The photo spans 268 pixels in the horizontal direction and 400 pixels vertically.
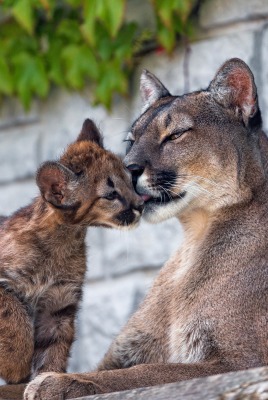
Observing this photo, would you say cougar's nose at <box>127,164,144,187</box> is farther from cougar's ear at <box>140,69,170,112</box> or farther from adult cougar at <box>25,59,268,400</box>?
cougar's ear at <box>140,69,170,112</box>

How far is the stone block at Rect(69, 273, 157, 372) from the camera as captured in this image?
8016 mm

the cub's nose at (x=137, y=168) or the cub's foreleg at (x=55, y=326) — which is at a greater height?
the cub's nose at (x=137, y=168)

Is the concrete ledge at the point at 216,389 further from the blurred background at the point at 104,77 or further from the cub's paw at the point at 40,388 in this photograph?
the blurred background at the point at 104,77

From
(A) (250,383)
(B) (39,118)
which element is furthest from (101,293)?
(A) (250,383)

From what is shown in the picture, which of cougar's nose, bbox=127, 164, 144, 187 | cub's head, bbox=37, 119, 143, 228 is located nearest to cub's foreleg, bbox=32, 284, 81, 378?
cub's head, bbox=37, 119, 143, 228

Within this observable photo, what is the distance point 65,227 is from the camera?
584 cm

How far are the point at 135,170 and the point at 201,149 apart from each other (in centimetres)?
31

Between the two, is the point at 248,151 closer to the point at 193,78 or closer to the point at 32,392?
the point at 32,392

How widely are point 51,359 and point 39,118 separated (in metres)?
2.82

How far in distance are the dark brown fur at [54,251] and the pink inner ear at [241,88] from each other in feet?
1.91

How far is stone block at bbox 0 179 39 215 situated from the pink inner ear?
8.69ft

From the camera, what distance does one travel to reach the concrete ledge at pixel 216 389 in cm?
451

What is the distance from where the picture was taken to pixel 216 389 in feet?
15.0

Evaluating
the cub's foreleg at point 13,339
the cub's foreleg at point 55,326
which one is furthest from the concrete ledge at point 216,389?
the cub's foreleg at point 55,326
